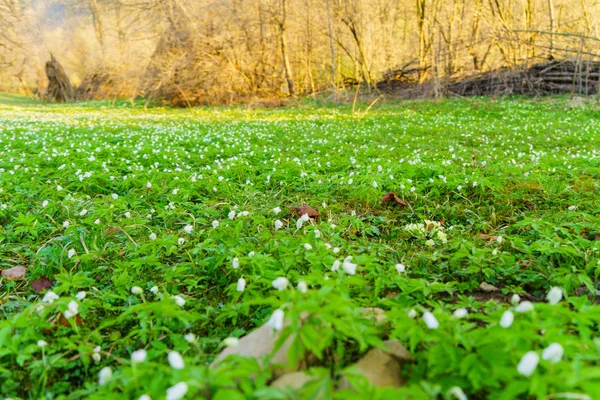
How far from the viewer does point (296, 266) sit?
272 cm

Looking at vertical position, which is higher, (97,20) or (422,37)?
(97,20)

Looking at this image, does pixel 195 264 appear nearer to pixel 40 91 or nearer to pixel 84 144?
pixel 84 144

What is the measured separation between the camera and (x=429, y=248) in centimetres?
340

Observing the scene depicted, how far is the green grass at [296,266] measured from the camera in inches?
60.0

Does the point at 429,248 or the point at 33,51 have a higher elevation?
the point at 33,51

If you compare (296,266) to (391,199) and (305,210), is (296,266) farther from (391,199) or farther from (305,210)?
(391,199)

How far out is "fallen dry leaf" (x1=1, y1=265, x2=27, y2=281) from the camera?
3099 mm

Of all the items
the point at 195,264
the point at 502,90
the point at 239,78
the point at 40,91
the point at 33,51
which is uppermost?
the point at 33,51

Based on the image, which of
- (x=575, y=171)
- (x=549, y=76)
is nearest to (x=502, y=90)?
(x=549, y=76)

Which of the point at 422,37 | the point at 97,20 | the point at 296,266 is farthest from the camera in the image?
the point at 97,20

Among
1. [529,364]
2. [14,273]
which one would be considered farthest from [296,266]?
[14,273]

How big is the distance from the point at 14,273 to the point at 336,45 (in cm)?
2425

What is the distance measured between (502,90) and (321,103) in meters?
8.69

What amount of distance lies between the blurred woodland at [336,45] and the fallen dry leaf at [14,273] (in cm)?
1795
